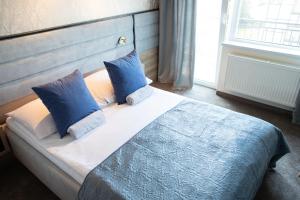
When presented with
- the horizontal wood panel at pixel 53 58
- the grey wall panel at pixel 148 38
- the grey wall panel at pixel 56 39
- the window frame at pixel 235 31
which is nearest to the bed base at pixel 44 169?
the horizontal wood panel at pixel 53 58

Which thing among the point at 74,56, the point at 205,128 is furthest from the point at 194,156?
the point at 74,56

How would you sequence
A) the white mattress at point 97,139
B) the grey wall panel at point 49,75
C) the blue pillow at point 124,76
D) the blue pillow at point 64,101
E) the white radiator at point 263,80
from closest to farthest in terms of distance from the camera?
the white mattress at point 97,139 < the blue pillow at point 64,101 < the grey wall panel at point 49,75 < the blue pillow at point 124,76 < the white radiator at point 263,80

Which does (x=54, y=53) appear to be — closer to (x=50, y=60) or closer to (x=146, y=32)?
(x=50, y=60)

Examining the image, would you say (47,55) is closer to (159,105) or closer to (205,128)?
(159,105)

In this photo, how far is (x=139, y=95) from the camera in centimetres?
232

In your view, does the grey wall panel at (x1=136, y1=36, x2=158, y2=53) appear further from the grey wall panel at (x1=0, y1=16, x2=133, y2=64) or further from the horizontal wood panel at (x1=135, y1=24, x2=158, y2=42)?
the grey wall panel at (x1=0, y1=16, x2=133, y2=64)

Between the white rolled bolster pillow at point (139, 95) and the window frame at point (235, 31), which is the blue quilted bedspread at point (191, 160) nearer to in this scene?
the white rolled bolster pillow at point (139, 95)

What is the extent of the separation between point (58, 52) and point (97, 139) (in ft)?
3.24

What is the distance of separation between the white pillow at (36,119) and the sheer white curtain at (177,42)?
→ 2034mm

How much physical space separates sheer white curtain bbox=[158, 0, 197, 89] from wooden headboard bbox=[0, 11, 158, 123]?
329 millimetres

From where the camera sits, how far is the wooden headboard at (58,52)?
1975mm

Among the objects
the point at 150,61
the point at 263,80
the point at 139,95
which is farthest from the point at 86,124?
the point at 263,80

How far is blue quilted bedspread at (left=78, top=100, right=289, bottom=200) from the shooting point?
1.38 metres

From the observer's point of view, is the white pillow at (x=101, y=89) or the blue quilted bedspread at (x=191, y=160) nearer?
the blue quilted bedspread at (x=191, y=160)
